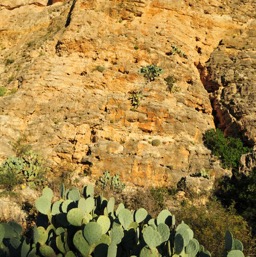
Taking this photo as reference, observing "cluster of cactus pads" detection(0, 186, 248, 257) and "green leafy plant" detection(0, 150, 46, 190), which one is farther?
"green leafy plant" detection(0, 150, 46, 190)

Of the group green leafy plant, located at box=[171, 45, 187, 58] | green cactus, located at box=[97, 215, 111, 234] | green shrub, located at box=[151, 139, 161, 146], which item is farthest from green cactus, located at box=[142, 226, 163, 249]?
green leafy plant, located at box=[171, 45, 187, 58]

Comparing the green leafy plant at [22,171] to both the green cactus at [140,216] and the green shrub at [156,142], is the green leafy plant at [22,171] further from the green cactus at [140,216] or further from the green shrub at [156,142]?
the green cactus at [140,216]

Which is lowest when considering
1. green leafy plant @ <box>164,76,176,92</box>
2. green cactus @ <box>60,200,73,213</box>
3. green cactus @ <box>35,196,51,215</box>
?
green leafy plant @ <box>164,76,176,92</box>

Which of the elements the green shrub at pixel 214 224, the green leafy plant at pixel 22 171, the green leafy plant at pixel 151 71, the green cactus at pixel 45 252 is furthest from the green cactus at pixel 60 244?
the green leafy plant at pixel 151 71

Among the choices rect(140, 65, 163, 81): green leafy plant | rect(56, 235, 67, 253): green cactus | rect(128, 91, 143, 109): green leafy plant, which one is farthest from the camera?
rect(140, 65, 163, 81): green leafy plant

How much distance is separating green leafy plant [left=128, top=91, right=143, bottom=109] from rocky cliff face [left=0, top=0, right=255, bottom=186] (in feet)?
0.34

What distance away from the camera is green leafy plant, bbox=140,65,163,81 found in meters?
15.6

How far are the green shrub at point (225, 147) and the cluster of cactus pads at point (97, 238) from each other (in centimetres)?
868

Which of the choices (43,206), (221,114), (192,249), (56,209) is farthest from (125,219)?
(221,114)

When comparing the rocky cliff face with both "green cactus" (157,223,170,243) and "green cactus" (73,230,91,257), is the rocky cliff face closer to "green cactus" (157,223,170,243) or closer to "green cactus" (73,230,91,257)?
"green cactus" (157,223,170,243)

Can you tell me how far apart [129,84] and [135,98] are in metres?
1.31

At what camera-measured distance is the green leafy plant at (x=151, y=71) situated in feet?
51.2

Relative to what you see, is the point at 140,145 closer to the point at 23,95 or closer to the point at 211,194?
the point at 211,194

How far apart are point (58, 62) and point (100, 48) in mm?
2391
